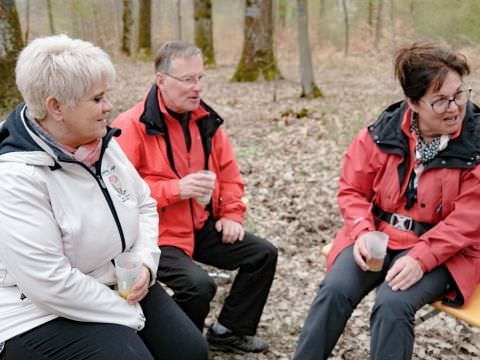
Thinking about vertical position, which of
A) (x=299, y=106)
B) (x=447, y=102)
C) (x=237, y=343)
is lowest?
(x=237, y=343)

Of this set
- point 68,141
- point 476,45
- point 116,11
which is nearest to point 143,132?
point 68,141

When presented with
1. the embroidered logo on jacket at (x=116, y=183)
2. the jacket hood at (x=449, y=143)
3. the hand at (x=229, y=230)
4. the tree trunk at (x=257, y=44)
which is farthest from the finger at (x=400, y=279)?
the tree trunk at (x=257, y=44)

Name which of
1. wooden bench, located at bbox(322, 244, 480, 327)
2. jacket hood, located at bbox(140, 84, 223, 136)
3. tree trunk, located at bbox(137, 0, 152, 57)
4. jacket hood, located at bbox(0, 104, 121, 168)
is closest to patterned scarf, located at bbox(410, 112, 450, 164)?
wooden bench, located at bbox(322, 244, 480, 327)

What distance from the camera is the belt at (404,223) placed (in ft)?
9.52

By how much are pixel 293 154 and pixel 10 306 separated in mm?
5160

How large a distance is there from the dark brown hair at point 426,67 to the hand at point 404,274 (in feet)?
2.68

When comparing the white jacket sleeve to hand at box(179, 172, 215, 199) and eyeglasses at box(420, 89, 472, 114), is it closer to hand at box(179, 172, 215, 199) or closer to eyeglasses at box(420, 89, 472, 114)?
hand at box(179, 172, 215, 199)

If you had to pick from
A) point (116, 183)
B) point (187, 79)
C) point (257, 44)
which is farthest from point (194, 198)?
point (257, 44)

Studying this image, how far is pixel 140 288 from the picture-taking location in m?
2.40

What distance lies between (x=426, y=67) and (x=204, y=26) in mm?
14467

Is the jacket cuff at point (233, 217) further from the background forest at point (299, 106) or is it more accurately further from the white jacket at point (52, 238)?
the white jacket at point (52, 238)

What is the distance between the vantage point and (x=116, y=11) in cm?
3055

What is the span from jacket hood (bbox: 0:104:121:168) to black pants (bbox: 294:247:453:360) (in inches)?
56.6

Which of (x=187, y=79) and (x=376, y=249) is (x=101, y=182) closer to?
(x=187, y=79)
